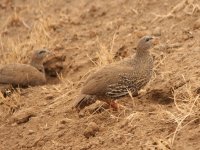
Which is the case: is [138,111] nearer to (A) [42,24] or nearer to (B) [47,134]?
(B) [47,134]

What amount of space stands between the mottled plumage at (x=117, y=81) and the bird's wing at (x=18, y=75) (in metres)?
2.26

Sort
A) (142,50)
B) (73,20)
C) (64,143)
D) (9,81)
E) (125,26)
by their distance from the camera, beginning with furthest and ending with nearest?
1. (73,20)
2. (125,26)
3. (9,81)
4. (142,50)
5. (64,143)

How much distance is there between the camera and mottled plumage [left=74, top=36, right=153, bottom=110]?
758 cm

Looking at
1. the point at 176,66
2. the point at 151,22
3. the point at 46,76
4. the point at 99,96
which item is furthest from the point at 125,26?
the point at 99,96

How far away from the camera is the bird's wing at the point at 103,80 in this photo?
7.58m

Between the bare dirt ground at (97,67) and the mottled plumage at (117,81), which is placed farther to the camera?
the mottled plumage at (117,81)

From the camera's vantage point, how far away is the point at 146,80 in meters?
7.73

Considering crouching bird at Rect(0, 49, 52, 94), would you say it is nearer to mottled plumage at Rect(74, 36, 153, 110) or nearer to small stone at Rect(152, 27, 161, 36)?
small stone at Rect(152, 27, 161, 36)

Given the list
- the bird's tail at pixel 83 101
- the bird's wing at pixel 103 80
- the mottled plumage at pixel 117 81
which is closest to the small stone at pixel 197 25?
the mottled plumage at pixel 117 81

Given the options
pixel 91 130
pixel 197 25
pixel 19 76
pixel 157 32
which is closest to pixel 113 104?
pixel 91 130

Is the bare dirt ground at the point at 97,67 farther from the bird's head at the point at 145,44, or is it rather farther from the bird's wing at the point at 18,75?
the bird's head at the point at 145,44

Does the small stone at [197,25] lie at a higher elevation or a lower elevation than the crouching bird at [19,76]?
higher

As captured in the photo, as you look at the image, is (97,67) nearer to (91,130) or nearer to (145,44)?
(145,44)

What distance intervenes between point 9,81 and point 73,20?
98.9 inches
